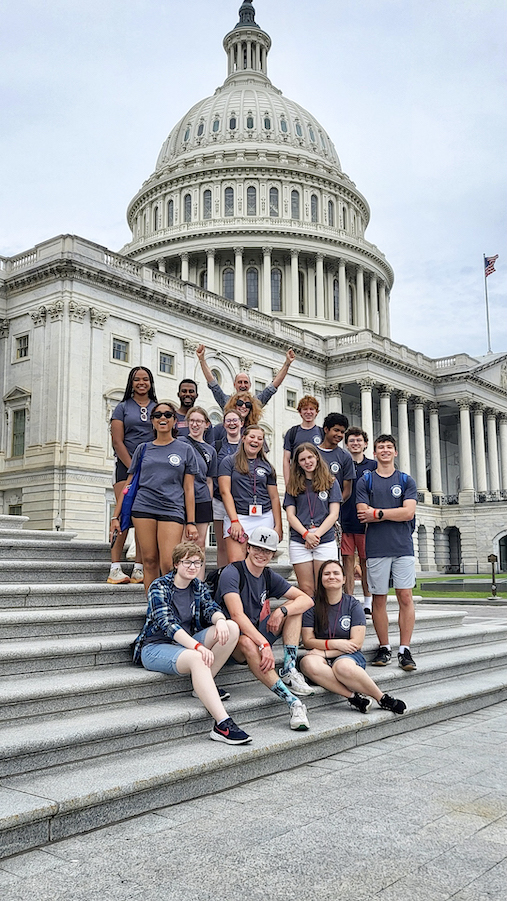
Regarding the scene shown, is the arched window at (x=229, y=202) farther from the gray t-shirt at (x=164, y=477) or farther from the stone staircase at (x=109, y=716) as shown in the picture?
the gray t-shirt at (x=164, y=477)

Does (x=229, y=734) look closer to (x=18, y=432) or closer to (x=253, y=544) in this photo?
(x=253, y=544)

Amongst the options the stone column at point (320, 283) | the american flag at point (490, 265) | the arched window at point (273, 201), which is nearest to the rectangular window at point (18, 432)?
the stone column at point (320, 283)

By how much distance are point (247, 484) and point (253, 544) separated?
1521mm

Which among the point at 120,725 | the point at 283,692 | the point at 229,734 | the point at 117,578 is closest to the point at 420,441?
the point at 117,578

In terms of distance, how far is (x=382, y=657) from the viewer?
28.7 feet

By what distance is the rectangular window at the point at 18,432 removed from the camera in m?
40.2

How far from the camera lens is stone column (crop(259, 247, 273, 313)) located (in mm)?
69250

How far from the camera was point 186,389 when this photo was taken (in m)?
10.0

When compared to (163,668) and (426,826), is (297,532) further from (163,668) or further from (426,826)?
(426,826)

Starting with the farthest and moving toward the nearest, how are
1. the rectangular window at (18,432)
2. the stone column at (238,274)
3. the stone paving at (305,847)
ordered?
the stone column at (238,274), the rectangular window at (18,432), the stone paving at (305,847)

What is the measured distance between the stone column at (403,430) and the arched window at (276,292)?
49.5 feet

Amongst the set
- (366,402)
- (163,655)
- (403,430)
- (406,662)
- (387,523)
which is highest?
(366,402)

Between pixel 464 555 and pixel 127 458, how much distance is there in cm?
5749

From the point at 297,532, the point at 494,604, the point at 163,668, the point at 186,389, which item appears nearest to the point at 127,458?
the point at 186,389
